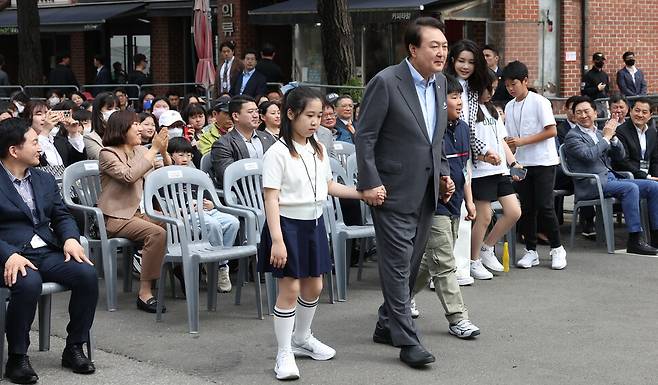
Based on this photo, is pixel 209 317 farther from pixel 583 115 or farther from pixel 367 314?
pixel 583 115

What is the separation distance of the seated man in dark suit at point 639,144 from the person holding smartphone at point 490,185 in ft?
7.00

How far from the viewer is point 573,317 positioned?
322 inches

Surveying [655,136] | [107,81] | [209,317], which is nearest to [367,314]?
[209,317]

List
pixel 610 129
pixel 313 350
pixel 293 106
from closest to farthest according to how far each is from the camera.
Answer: pixel 293 106 → pixel 313 350 → pixel 610 129

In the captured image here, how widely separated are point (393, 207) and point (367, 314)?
1711mm

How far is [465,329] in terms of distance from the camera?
748cm

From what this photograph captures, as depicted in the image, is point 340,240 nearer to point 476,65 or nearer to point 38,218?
point 476,65

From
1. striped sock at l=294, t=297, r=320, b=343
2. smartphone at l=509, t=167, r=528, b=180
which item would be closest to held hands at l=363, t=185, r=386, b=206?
striped sock at l=294, t=297, r=320, b=343

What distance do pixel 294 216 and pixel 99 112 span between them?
15.6 feet

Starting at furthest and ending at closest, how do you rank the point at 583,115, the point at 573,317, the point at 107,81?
the point at 107,81
the point at 583,115
the point at 573,317

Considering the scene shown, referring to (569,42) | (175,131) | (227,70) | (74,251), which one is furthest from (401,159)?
(569,42)

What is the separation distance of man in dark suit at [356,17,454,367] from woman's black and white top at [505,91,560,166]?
338 cm

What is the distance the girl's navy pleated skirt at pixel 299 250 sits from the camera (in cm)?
670

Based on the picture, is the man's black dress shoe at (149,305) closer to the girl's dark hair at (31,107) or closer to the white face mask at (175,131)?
the girl's dark hair at (31,107)
